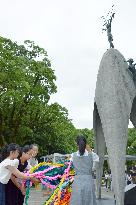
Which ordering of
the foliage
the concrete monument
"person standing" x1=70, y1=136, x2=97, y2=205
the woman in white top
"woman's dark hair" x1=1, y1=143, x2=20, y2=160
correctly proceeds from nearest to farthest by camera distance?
the woman in white top
"woman's dark hair" x1=1, y1=143, x2=20, y2=160
"person standing" x1=70, y1=136, x2=97, y2=205
the concrete monument
the foliage

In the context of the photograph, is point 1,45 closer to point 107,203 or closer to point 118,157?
point 107,203

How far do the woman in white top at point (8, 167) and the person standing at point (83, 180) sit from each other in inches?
47.3

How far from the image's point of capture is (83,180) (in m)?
8.59

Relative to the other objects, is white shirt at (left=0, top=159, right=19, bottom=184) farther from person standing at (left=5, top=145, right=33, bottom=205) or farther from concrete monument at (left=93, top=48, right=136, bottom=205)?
concrete monument at (left=93, top=48, right=136, bottom=205)

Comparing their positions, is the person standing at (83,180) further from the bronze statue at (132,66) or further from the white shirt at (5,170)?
the bronze statue at (132,66)

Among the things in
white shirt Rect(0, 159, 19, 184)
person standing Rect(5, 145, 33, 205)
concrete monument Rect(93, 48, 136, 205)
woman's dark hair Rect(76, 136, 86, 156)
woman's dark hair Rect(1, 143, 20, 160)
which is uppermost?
concrete monument Rect(93, 48, 136, 205)

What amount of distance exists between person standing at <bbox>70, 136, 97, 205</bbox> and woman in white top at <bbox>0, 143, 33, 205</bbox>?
120cm

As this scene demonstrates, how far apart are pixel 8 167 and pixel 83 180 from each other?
168cm

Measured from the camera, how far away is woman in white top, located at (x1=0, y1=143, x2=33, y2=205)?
293 inches

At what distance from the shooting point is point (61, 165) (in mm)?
9523

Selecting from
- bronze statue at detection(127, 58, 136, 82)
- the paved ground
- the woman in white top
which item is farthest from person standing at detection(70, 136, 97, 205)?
the paved ground

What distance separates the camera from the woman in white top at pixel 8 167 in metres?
7.45

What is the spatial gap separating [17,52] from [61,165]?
2758cm

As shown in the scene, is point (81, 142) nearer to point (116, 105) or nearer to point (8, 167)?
point (8, 167)
